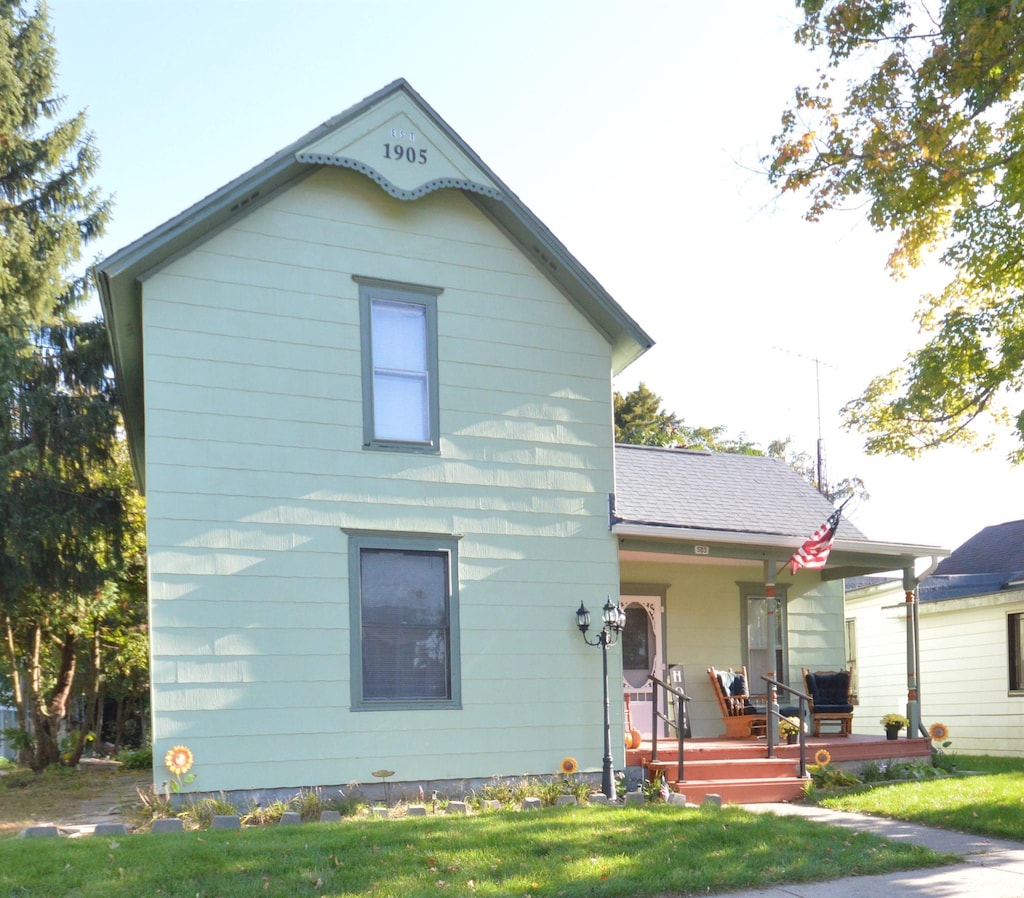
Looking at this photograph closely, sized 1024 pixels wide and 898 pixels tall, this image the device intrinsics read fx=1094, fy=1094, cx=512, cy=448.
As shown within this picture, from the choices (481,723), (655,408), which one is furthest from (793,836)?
(655,408)

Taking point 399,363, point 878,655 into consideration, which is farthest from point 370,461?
point 878,655

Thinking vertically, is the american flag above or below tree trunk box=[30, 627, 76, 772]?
above

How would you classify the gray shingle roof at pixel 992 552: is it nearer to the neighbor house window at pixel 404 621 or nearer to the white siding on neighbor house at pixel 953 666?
the white siding on neighbor house at pixel 953 666

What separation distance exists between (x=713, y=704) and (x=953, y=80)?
29.1ft

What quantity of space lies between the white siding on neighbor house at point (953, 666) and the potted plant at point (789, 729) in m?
6.20

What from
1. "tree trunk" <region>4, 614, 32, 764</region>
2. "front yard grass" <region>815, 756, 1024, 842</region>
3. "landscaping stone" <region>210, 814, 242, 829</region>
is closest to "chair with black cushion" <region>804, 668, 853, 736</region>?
"front yard grass" <region>815, 756, 1024, 842</region>

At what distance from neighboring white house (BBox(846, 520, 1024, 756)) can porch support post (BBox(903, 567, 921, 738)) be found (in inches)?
115

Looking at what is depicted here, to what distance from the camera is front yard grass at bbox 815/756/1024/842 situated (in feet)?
34.3

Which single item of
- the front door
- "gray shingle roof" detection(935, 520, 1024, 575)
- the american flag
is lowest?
the front door

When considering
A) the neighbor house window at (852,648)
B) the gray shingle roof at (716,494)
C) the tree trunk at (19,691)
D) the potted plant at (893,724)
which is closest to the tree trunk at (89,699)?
the tree trunk at (19,691)

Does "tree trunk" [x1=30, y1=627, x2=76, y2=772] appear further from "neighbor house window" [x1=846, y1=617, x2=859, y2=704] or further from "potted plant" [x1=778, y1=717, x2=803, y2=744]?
"neighbor house window" [x1=846, y1=617, x2=859, y2=704]

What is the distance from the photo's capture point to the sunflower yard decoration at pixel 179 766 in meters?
10.0

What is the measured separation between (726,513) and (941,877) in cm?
719

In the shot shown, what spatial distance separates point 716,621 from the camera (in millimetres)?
15961
